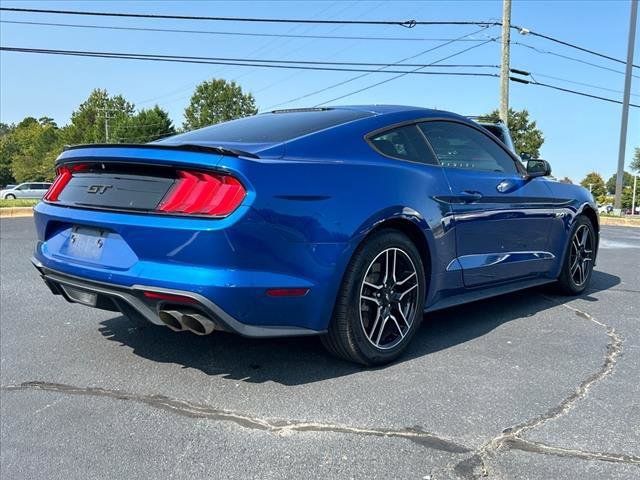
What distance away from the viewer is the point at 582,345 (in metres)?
3.82

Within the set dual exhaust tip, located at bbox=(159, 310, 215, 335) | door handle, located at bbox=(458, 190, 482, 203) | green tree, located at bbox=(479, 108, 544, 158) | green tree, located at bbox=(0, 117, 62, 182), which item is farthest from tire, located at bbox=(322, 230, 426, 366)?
green tree, located at bbox=(0, 117, 62, 182)

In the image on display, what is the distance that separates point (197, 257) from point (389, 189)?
1.19m

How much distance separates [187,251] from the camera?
269 centimetres

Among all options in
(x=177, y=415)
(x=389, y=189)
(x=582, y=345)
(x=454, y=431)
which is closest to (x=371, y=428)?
(x=454, y=431)

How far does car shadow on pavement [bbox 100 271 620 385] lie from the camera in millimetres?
3281

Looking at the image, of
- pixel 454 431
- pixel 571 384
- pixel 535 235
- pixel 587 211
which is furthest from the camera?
pixel 587 211

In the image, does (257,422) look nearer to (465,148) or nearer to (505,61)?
(465,148)

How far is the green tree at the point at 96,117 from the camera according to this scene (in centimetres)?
7088

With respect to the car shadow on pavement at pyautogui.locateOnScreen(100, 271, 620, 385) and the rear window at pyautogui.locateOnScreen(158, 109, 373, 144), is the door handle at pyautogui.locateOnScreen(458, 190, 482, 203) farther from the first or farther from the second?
the car shadow on pavement at pyautogui.locateOnScreen(100, 271, 620, 385)

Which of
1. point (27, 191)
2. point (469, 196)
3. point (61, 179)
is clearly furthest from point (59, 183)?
point (27, 191)

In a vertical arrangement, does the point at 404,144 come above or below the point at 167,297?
above

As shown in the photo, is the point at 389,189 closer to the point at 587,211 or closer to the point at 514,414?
the point at 514,414

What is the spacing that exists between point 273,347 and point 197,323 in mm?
976

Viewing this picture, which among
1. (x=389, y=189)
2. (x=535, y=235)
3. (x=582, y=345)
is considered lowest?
(x=582, y=345)
